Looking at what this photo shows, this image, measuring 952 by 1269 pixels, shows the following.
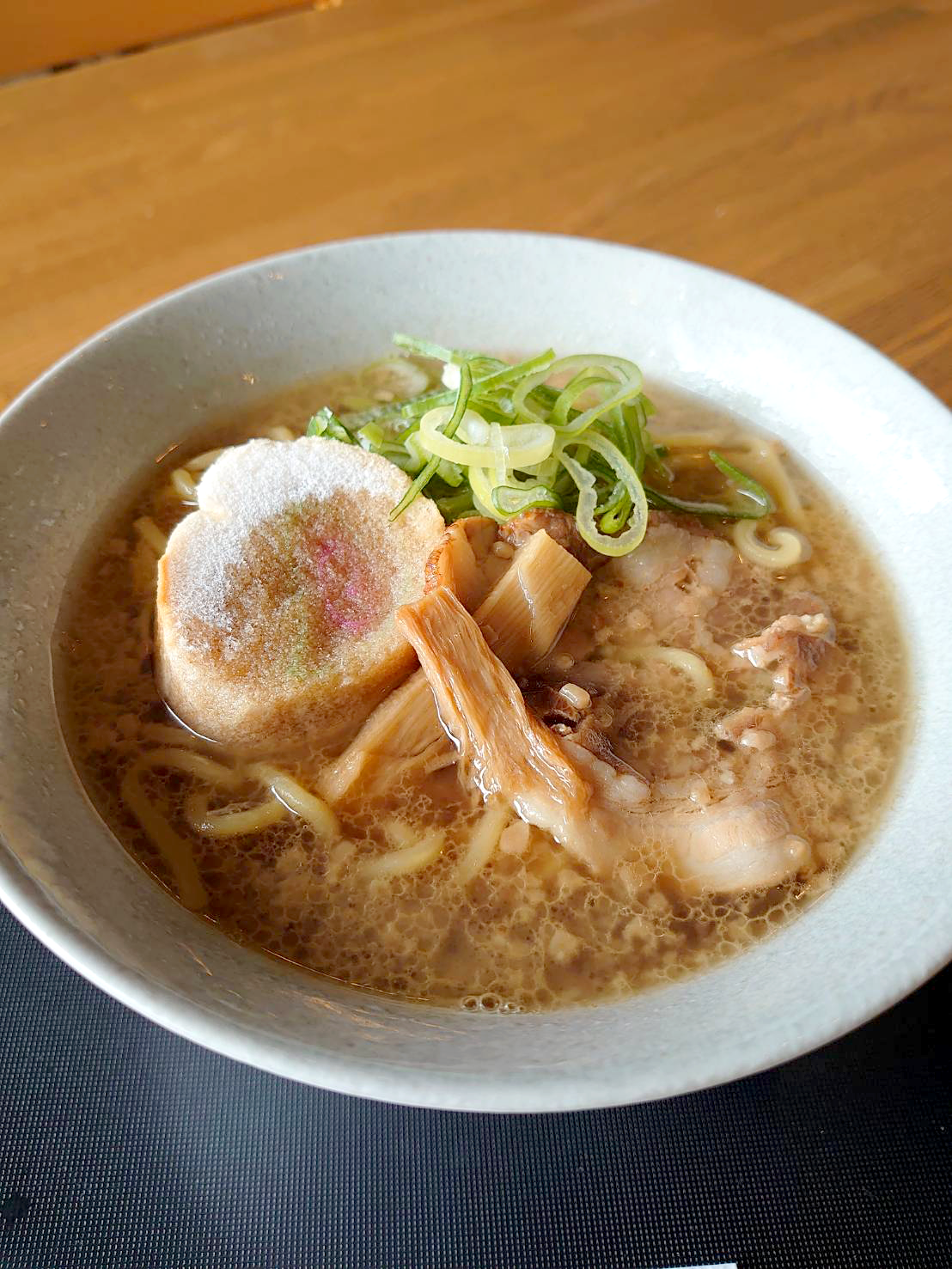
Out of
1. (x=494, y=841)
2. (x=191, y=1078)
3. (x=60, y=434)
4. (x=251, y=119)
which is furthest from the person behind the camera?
(x=251, y=119)

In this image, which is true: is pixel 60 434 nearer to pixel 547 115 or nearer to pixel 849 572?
pixel 849 572

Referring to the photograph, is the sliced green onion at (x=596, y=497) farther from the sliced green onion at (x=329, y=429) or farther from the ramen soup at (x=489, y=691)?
the sliced green onion at (x=329, y=429)

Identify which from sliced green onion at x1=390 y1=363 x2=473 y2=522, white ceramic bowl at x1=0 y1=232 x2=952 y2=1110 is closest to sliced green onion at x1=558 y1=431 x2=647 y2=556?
sliced green onion at x1=390 y1=363 x2=473 y2=522

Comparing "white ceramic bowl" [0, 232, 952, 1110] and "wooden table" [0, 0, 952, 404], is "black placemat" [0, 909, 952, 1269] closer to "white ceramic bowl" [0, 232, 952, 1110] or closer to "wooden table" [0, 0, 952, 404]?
"white ceramic bowl" [0, 232, 952, 1110]

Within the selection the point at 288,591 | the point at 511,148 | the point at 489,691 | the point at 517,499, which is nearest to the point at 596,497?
the point at 517,499

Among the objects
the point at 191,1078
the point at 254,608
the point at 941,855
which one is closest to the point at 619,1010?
the point at 941,855

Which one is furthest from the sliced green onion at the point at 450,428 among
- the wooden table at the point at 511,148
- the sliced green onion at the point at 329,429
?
the wooden table at the point at 511,148

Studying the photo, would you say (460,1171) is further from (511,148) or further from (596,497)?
(511,148)
